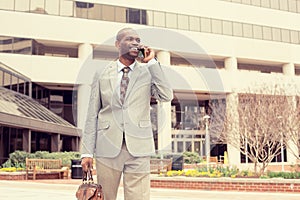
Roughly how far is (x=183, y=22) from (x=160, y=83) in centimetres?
3187

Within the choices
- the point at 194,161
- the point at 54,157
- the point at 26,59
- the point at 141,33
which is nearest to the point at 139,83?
the point at 141,33

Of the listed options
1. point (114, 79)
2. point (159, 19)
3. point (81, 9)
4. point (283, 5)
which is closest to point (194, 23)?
point (159, 19)

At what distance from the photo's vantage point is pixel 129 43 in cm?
317

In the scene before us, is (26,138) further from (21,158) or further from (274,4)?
(274,4)

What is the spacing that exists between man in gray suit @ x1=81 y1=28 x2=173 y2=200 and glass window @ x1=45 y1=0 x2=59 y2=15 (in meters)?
28.7

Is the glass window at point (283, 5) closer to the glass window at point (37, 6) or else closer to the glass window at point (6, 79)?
the glass window at point (37, 6)

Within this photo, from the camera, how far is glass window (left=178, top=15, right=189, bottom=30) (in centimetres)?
3412

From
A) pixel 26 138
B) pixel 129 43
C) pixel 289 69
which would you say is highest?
pixel 289 69

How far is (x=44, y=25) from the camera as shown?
29984 mm

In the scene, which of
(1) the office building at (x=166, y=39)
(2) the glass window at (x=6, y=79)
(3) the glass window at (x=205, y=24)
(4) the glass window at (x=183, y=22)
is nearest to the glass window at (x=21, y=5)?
(1) the office building at (x=166, y=39)

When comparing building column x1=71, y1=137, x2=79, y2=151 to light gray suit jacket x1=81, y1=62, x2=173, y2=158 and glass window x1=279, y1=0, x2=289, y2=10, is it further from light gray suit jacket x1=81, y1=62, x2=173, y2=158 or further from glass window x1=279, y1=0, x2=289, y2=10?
light gray suit jacket x1=81, y1=62, x2=173, y2=158

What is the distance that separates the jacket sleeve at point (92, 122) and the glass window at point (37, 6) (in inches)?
1124

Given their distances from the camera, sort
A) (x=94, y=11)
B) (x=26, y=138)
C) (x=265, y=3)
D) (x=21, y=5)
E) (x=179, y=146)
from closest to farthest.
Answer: (x=26, y=138), (x=21, y=5), (x=94, y=11), (x=265, y=3), (x=179, y=146)

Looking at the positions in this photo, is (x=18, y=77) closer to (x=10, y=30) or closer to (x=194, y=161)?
(x=10, y=30)
